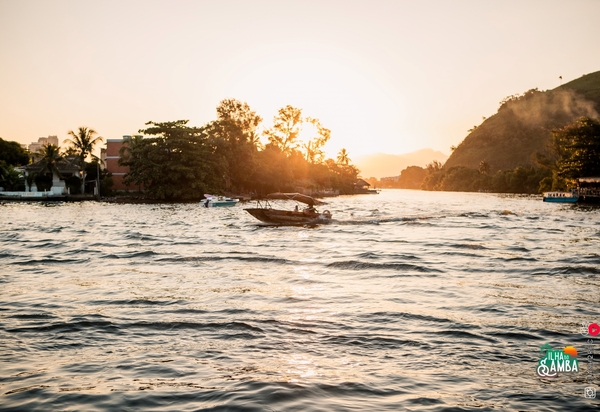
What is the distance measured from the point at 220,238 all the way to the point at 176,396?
71.4 ft

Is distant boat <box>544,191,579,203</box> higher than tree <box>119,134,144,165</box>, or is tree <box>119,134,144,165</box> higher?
tree <box>119,134,144,165</box>

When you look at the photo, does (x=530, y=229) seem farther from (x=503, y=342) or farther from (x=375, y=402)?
(x=375, y=402)

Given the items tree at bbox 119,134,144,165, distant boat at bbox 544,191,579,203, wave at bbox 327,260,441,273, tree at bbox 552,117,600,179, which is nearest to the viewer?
wave at bbox 327,260,441,273

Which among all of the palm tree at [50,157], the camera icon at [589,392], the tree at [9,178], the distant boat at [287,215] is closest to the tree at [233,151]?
the palm tree at [50,157]

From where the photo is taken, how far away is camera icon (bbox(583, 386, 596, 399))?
6316 millimetres

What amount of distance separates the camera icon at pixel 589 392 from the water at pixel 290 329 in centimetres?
21

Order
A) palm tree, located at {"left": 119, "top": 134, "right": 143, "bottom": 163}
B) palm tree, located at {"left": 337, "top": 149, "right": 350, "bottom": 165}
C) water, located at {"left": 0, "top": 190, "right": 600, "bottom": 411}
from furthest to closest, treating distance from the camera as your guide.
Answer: palm tree, located at {"left": 337, "top": 149, "right": 350, "bottom": 165} < palm tree, located at {"left": 119, "top": 134, "right": 143, "bottom": 163} < water, located at {"left": 0, "top": 190, "right": 600, "bottom": 411}

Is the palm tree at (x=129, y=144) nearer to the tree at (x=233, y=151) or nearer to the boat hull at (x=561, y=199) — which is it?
the tree at (x=233, y=151)

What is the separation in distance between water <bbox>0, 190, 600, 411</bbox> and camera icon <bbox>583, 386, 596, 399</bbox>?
207 mm

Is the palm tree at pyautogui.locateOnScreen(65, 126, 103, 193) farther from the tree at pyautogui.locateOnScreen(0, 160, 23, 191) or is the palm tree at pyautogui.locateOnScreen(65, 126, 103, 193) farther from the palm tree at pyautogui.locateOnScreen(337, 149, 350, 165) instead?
the palm tree at pyautogui.locateOnScreen(337, 149, 350, 165)

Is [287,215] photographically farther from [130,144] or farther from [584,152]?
[584,152]

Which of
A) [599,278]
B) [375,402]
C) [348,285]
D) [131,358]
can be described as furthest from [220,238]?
[375,402]

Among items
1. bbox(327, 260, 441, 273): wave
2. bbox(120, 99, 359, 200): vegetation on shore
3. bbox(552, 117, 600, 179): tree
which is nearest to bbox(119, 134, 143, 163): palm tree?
bbox(120, 99, 359, 200): vegetation on shore

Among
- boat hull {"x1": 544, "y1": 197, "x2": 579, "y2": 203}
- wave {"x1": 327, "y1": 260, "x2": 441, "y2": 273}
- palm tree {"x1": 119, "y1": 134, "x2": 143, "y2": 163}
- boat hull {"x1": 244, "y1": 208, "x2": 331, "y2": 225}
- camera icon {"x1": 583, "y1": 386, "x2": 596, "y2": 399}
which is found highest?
palm tree {"x1": 119, "y1": 134, "x2": 143, "y2": 163}
